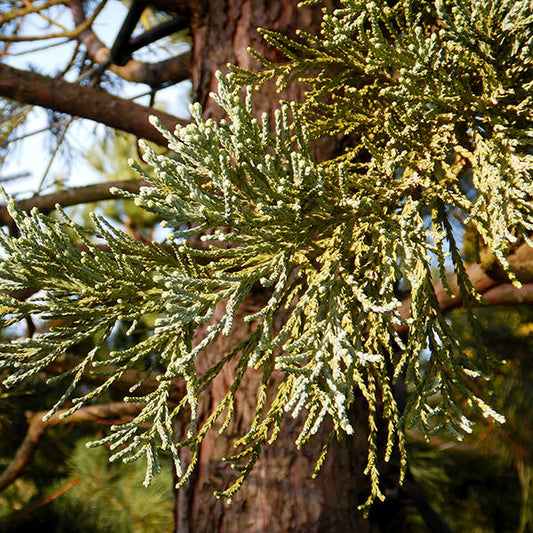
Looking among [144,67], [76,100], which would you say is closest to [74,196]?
[76,100]

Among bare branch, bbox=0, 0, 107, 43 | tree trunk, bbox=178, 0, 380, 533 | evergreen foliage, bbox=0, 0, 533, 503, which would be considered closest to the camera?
evergreen foliage, bbox=0, 0, 533, 503

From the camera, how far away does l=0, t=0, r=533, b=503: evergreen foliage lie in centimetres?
112

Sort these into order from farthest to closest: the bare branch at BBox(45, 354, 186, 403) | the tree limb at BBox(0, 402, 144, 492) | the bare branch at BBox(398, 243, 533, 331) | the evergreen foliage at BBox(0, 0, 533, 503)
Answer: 1. the tree limb at BBox(0, 402, 144, 492)
2. the bare branch at BBox(45, 354, 186, 403)
3. the bare branch at BBox(398, 243, 533, 331)
4. the evergreen foliage at BBox(0, 0, 533, 503)

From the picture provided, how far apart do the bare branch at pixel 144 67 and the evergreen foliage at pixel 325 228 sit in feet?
4.97

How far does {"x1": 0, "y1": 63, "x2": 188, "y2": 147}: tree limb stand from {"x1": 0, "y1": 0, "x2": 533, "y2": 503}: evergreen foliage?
963 millimetres

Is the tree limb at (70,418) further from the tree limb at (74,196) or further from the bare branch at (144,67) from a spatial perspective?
the bare branch at (144,67)

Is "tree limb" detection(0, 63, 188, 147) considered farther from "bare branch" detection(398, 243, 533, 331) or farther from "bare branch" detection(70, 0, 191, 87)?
"bare branch" detection(398, 243, 533, 331)

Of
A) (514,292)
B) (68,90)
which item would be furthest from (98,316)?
(514,292)

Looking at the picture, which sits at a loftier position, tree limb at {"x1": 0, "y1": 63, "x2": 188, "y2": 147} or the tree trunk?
tree limb at {"x1": 0, "y1": 63, "x2": 188, "y2": 147}

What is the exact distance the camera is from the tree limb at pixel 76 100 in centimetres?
219

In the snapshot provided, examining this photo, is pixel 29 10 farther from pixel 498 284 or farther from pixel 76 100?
pixel 498 284

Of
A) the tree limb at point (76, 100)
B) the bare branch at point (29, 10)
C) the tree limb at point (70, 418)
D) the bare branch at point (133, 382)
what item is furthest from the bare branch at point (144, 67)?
the tree limb at point (70, 418)

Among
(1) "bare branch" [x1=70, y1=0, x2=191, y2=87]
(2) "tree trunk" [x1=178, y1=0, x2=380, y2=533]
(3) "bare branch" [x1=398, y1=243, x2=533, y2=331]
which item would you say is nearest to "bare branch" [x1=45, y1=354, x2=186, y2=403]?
(2) "tree trunk" [x1=178, y1=0, x2=380, y2=533]

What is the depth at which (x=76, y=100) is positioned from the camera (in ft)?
7.29
